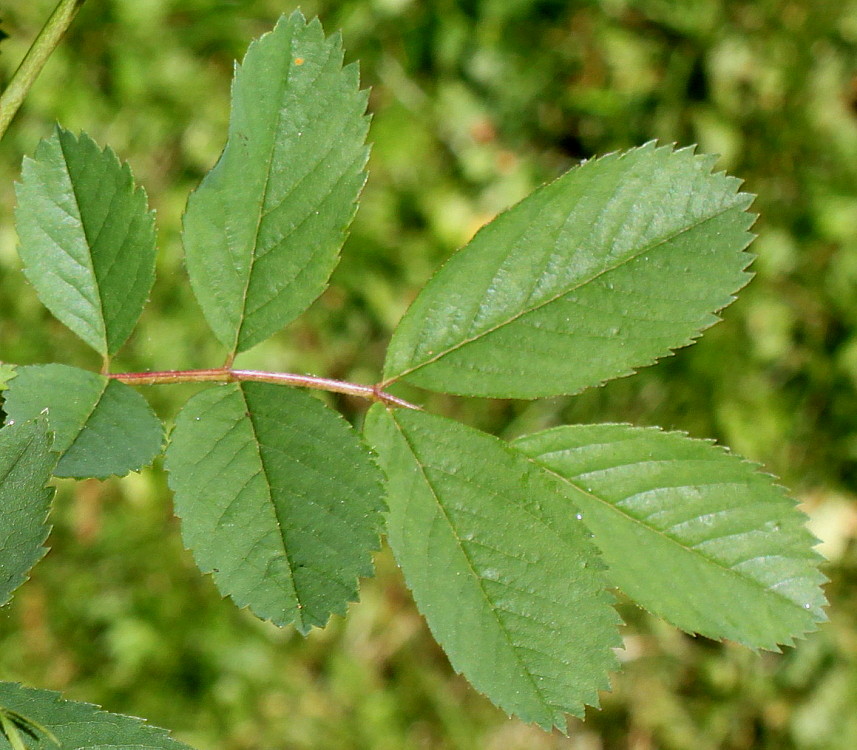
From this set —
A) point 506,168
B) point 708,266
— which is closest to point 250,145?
point 708,266

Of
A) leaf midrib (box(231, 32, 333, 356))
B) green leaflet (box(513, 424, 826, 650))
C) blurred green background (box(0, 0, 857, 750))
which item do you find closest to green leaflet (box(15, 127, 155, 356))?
leaf midrib (box(231, 32, 333, 356))

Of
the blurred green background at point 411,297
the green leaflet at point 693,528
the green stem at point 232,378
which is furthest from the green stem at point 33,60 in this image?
the blurred green background at point 411,297

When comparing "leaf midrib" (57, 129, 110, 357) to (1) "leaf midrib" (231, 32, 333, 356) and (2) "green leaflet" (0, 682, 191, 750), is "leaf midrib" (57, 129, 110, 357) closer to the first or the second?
(1) "leaf midrib" (231, 32, 333, 356)

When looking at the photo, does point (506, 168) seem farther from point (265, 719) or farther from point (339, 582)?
point (339, 582)

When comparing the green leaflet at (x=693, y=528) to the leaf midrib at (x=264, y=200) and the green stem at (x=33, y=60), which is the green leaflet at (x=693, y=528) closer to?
the leaf midrib at (x=264, y=200)

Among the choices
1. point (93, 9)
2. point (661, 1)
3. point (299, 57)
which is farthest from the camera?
point (661, 1)

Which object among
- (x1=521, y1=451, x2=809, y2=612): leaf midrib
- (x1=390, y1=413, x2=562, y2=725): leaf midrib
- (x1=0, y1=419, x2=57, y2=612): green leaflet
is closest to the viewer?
(x1=0, y1=419, x2=57, y2=612): green leaflet
